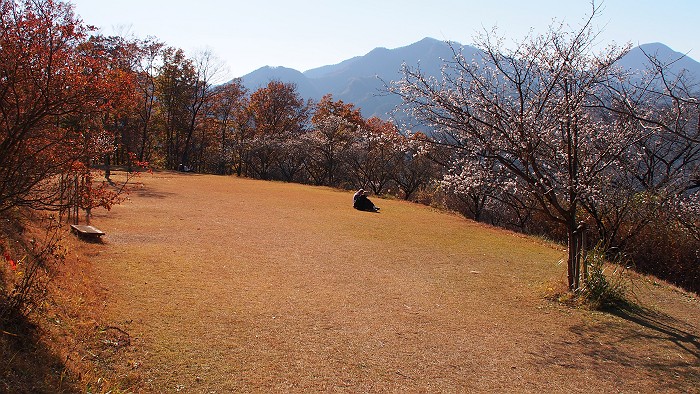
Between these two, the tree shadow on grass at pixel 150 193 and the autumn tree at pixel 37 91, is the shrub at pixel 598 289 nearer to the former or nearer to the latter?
the autumn tree at pixel 37 91

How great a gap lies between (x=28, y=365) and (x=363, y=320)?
3.20m

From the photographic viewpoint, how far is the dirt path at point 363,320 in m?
4.04

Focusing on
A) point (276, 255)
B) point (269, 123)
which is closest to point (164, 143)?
point (269, 123)

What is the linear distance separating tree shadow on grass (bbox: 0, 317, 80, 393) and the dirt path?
22.2 inches

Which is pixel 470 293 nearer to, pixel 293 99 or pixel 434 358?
pixel 434 358

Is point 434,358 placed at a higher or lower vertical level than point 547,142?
lower

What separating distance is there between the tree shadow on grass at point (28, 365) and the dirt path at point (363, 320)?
1.85 feet

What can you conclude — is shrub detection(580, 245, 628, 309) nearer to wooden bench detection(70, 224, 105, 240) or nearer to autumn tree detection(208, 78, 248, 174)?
wooden bench detection(70, 224, 105, 240)

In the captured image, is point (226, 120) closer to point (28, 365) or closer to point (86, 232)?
point (86, 232)

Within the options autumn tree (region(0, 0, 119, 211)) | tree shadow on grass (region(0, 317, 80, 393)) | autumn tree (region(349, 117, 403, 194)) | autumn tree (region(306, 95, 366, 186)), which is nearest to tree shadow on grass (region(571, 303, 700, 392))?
tree shadow on grass (region(0, 317, 80, 393))

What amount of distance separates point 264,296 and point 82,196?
7.96 feet

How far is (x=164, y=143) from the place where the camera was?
40031mm

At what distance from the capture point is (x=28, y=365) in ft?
10.6

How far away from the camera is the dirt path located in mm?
4035
